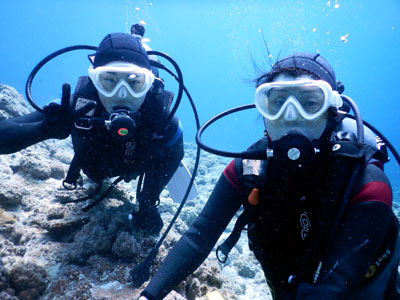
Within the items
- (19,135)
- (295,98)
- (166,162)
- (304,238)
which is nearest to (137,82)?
(166,162)

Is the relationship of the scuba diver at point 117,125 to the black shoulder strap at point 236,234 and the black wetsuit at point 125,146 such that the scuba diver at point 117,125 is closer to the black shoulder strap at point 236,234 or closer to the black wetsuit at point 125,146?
the black wetsuit at point 125,146

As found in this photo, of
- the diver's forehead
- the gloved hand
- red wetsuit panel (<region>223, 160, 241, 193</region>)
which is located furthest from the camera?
the gloved hand

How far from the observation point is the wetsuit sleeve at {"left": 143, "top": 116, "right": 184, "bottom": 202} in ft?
12.5

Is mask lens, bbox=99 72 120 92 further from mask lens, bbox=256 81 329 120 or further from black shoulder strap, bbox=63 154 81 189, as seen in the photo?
mask lens, bbox=256 81 329 120

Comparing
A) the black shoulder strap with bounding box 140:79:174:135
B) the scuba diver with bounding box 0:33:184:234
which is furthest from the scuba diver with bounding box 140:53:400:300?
the black shoulder strap with bounding box 140:79:174:135

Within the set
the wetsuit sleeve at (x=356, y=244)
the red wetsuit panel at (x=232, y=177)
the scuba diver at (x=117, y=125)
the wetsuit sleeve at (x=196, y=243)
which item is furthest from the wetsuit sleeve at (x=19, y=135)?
the wetsuit sleeve at (x=356, y=244)

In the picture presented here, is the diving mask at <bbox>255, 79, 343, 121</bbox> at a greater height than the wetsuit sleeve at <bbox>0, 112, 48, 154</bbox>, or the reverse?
the diving mask at <bbox>255, 79, 343, 121</bbox>

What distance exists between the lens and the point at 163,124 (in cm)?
383

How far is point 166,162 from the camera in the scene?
429 centimetres

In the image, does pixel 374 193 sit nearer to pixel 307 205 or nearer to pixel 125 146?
pixel 307 205

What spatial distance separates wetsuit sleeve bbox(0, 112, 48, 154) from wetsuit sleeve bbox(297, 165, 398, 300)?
3.22 meters

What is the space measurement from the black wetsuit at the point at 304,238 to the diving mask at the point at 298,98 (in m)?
0.51

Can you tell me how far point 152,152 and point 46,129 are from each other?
1.40 meters

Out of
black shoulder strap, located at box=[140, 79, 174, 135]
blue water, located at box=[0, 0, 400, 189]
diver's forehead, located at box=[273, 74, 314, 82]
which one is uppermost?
blue water, located at box=[0, 0, 400, 189]
